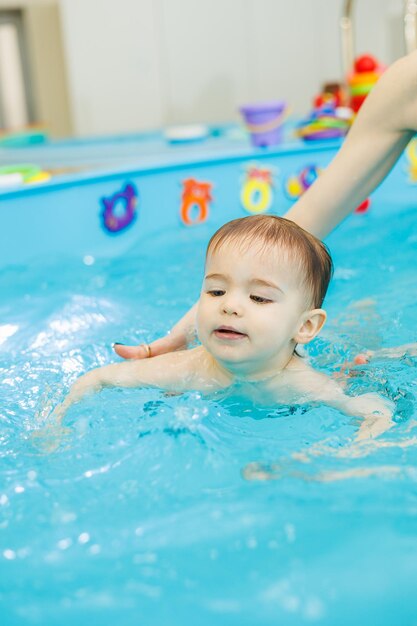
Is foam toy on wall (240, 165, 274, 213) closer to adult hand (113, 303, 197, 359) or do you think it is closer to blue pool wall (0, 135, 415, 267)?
blue pool wall (0, 135, 415, 267)

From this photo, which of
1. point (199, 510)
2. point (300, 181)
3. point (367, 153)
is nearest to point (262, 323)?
point (199, 510)

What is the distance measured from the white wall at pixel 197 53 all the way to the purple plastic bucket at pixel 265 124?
3.66 metres

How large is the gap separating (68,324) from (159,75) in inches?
216

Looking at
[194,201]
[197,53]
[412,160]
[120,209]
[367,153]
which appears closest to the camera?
[367,153]

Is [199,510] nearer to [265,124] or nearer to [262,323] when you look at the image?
[262,323]

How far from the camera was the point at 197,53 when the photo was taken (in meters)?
7.27

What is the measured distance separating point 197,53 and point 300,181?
4.10 metres

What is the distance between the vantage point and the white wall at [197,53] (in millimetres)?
7051

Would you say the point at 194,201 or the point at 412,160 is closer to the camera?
the point at 194,201

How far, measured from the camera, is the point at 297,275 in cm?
142

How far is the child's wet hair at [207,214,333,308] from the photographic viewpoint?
1410mm

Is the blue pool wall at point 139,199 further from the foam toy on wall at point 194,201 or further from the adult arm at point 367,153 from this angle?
the adult arm at point 367,153

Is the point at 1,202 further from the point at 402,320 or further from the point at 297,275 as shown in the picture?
the point at 297,275

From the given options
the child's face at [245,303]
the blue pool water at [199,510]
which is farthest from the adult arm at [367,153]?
the child's face at [245,303]
